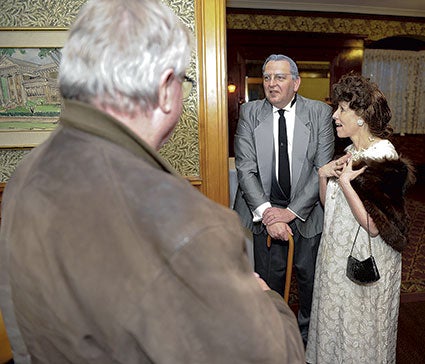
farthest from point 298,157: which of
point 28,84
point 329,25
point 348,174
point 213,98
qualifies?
point 329,25

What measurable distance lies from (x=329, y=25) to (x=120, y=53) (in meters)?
7.51

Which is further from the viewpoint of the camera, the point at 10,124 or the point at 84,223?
the point at 10,124

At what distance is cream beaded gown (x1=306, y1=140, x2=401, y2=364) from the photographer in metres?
1.90

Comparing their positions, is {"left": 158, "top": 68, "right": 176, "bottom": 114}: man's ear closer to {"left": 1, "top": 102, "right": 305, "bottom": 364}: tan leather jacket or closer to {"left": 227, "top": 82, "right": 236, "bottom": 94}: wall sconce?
{"left": 1, "top": 102, "right": 305, "bottom": 364}: tan leather jacket

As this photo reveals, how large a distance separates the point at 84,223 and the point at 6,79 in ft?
6.45

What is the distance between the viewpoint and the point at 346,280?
6.46 ft

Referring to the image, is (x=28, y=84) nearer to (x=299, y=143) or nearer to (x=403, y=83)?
(x=299, y=143)

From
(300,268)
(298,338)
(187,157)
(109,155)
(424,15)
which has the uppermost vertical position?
(424,15)

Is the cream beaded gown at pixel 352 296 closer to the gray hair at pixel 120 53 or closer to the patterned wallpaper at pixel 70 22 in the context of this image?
the patterned wallpaper at pixel 70 22

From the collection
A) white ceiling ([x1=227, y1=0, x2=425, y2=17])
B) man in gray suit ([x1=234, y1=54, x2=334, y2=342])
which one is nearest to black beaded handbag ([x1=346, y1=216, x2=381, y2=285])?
man in gray suit ([x1=234, y1=54, x2=334, y2=342])

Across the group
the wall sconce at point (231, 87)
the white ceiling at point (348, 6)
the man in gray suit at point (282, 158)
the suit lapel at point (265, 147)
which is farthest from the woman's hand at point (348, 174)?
the white ceiling at point (348, 6)

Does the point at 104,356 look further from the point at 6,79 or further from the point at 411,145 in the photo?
the point at 411,145

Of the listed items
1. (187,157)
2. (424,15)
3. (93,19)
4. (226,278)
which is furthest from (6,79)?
(424,15)

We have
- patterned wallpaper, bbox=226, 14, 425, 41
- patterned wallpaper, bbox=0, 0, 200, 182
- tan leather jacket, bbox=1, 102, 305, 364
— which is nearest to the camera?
tan leather jacket, bbox=1, 102, 305, 364
